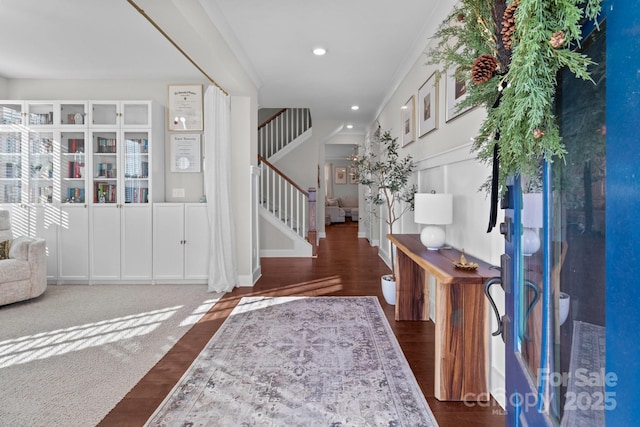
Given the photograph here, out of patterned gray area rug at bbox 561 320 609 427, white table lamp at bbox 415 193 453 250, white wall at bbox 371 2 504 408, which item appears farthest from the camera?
white table lamp at bbox 415 193 453 250

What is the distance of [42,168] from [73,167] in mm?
359

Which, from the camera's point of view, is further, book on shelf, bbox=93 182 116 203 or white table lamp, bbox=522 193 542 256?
book on shelf, bbox=93 182 116 203

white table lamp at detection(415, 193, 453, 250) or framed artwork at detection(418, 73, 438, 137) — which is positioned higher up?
framed artwork at detection(418, 73, 438, 137)

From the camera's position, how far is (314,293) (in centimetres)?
399

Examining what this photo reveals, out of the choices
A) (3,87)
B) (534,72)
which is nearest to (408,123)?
(534,72)

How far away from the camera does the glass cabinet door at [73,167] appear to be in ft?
14.2

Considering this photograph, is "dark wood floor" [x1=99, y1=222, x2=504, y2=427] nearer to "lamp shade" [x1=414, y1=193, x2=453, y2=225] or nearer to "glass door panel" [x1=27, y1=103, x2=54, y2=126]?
"lamp shade" [x1=414, y1=193, x2=453, y2=225]

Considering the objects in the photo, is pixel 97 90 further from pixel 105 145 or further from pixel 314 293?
pixel 314 293

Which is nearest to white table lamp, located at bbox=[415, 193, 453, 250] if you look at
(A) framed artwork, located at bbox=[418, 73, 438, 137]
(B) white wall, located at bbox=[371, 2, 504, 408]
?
(B) white wall, located at bbox=[371, 2, 504, 408]

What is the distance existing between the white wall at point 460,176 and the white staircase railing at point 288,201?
285 centimetres

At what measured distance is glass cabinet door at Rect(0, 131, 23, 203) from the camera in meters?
4.24

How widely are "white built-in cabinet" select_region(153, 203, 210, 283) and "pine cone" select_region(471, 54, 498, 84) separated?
400 centimetres

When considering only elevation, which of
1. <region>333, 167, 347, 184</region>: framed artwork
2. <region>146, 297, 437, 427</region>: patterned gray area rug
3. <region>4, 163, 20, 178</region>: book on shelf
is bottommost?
<region>146, 297, 437, 427</region>: patterned gray area rug

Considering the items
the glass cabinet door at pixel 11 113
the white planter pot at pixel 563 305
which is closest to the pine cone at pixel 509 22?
the white planter pot at pixel 563 305
